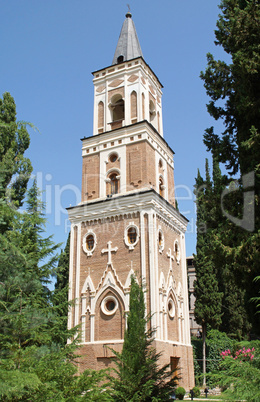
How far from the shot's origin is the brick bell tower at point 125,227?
20.4 m

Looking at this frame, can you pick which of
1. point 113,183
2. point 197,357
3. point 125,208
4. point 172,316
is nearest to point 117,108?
point 113,183

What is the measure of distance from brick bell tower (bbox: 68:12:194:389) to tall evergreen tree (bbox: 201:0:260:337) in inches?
361

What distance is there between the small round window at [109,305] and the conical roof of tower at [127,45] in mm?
16006

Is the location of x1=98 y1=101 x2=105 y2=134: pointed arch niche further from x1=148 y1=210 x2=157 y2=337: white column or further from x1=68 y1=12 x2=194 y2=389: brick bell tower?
x1=148 y1=210 x2=157 y2=337: white column

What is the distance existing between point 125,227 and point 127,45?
13.7 metres

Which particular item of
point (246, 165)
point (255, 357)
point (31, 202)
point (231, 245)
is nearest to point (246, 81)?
point (246, 165)

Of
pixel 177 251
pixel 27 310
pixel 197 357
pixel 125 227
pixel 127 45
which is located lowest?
pixel 197 357

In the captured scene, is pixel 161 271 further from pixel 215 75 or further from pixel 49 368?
pixel 49 368

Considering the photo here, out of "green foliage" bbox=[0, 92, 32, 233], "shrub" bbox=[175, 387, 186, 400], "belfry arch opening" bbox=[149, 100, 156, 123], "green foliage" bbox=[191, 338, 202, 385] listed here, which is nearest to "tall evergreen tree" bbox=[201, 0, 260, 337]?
"green foliage" bbox=[0, 92, 32, 233]

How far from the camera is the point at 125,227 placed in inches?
858

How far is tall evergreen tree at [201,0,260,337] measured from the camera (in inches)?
409

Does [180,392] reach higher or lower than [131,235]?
lower

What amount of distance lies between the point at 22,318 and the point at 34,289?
2422 mm

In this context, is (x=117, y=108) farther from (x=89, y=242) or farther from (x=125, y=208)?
(x=89, y=242)
